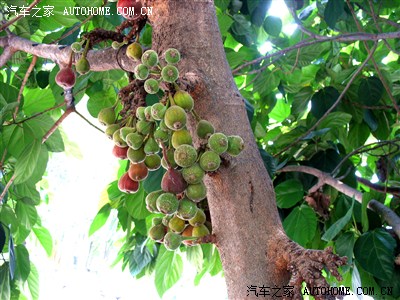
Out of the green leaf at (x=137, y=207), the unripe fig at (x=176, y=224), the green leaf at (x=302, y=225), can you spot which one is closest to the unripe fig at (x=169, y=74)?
the unripe fig at (x=176, y=224)

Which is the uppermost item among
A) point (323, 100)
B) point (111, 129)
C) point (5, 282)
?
point (323, 100)

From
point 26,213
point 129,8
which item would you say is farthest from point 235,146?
point 26,213

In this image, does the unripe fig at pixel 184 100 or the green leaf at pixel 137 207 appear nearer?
the unripe fig at pixel 184 100

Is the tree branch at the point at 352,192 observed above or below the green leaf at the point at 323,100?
below

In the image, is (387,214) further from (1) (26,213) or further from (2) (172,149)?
(1) (26,213)

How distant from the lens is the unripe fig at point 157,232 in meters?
0.88

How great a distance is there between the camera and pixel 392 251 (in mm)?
1487

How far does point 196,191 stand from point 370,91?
1.43 meters

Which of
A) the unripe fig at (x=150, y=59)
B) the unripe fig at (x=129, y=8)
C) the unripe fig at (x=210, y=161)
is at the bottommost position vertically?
the unripe fig at (x=210, y=161)

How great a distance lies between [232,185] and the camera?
74 centimetres

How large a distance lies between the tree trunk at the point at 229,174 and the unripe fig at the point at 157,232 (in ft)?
0.51

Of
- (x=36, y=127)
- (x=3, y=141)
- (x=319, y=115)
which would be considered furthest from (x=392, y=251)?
(x=3, y=141)

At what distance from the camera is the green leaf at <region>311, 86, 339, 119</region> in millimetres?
1976

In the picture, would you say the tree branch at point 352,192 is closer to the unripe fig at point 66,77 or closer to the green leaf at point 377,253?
the green leaf at point 377,253
